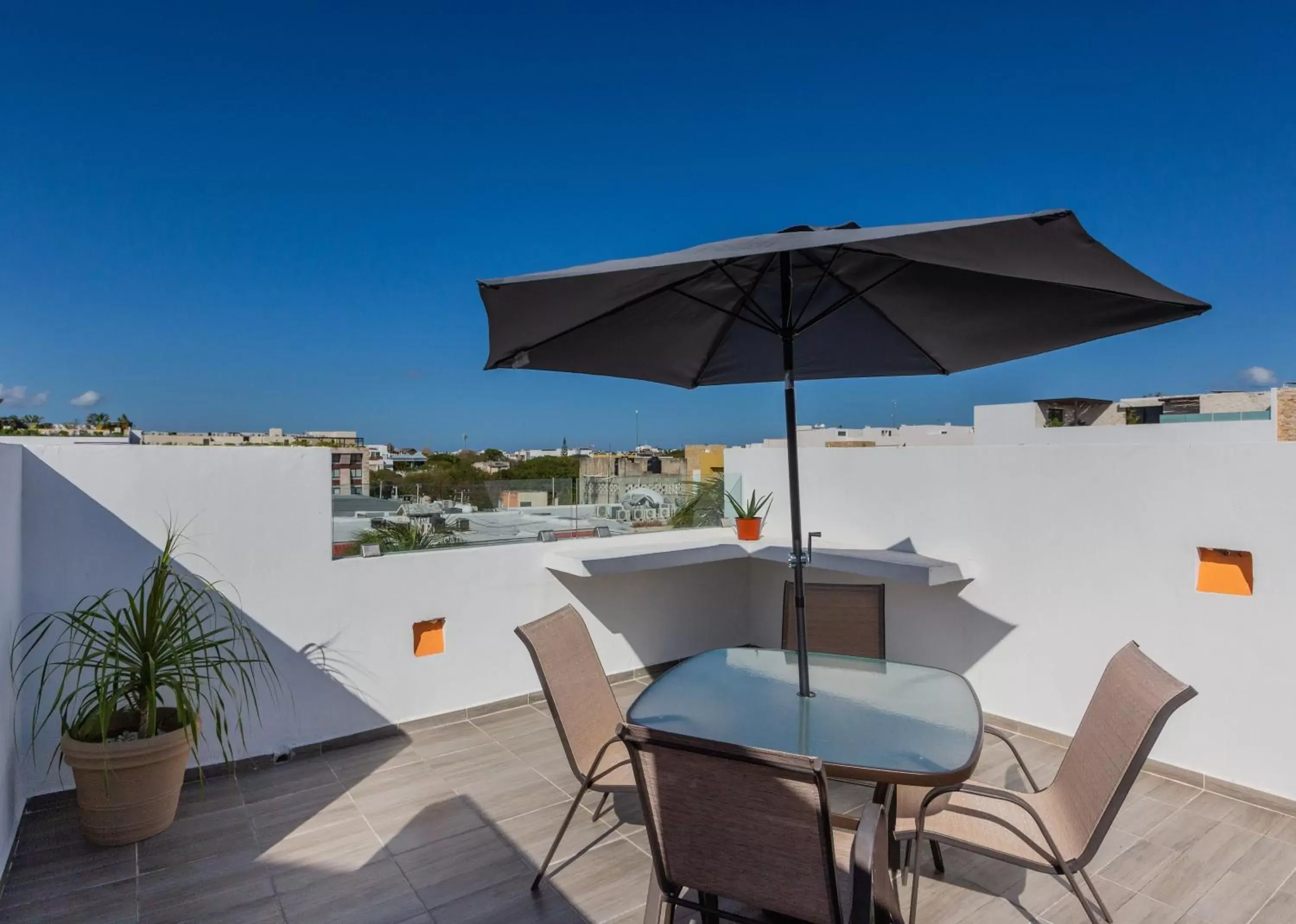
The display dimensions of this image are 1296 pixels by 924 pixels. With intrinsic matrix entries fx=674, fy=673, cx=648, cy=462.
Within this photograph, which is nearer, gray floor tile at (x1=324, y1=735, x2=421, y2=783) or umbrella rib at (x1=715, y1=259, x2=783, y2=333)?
umbrella rib at (x1=715, y1=259, x2=783, y2=333)

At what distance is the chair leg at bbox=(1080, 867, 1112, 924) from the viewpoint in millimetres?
2086

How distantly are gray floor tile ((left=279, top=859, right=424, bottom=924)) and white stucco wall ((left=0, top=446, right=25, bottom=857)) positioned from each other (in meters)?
1.18

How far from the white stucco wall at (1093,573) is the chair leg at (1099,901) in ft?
4.81

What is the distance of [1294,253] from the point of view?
777 inches

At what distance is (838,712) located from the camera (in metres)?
2.34

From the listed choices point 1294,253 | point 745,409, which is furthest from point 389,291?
point 1294,253

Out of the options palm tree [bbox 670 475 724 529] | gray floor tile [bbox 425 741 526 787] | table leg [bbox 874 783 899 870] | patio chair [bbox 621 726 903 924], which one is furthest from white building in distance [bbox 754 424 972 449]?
patio chair [bbox 621 726 903 924]

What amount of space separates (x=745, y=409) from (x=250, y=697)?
542 centimetres

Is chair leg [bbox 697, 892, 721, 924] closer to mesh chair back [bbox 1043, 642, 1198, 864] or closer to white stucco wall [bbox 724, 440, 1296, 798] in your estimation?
mesh chair back [bbox 1043, 642, 1198, 864]

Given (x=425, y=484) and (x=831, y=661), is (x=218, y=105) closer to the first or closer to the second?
(x=425, y=484)

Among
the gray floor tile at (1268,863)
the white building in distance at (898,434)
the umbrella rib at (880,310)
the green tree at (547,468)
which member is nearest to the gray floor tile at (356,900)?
the umbrella rib at (880,310)

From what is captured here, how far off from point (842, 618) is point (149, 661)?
10.2ft

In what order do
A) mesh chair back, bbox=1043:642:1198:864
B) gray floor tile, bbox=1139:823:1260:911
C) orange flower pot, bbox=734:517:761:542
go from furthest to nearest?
orange flower pot, bbox=734:517:761:542 < gray floor tile, bbox=1139:823:1260:911 < mesh chair back, bbox=1043:642:1198:864

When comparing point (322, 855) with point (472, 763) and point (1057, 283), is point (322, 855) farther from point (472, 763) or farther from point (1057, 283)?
point (1057, 283)
